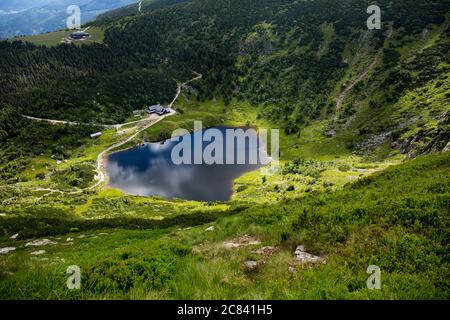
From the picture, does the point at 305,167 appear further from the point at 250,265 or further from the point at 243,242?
the point at 250,265

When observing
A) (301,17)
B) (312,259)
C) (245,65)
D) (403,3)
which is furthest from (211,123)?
(312,259)

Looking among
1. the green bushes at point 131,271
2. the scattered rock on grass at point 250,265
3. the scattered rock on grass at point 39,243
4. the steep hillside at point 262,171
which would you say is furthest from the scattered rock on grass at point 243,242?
the scattered rock on grass at point 39,243

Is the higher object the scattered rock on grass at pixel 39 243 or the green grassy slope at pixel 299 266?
the green grassy slope at pixel 299 266

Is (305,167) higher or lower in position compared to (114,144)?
lower

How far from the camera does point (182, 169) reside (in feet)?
362

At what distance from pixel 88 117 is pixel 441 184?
148m

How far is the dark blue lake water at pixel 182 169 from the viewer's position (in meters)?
95.9

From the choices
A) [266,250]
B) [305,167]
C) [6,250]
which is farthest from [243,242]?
[305,167]

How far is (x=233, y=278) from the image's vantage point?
12078 mm

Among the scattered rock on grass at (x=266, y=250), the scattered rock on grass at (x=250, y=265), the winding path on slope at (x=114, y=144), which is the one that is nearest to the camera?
the scattered rock on grass at (x=250, y=265)

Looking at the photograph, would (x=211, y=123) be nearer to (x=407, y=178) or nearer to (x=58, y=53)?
(x=58, y=53)

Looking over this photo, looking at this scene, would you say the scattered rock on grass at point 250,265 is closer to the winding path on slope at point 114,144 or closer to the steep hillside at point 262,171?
the steep hillside at point 262,171

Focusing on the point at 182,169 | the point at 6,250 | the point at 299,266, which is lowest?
the point at 182,169

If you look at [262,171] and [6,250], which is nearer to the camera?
[6,250]
